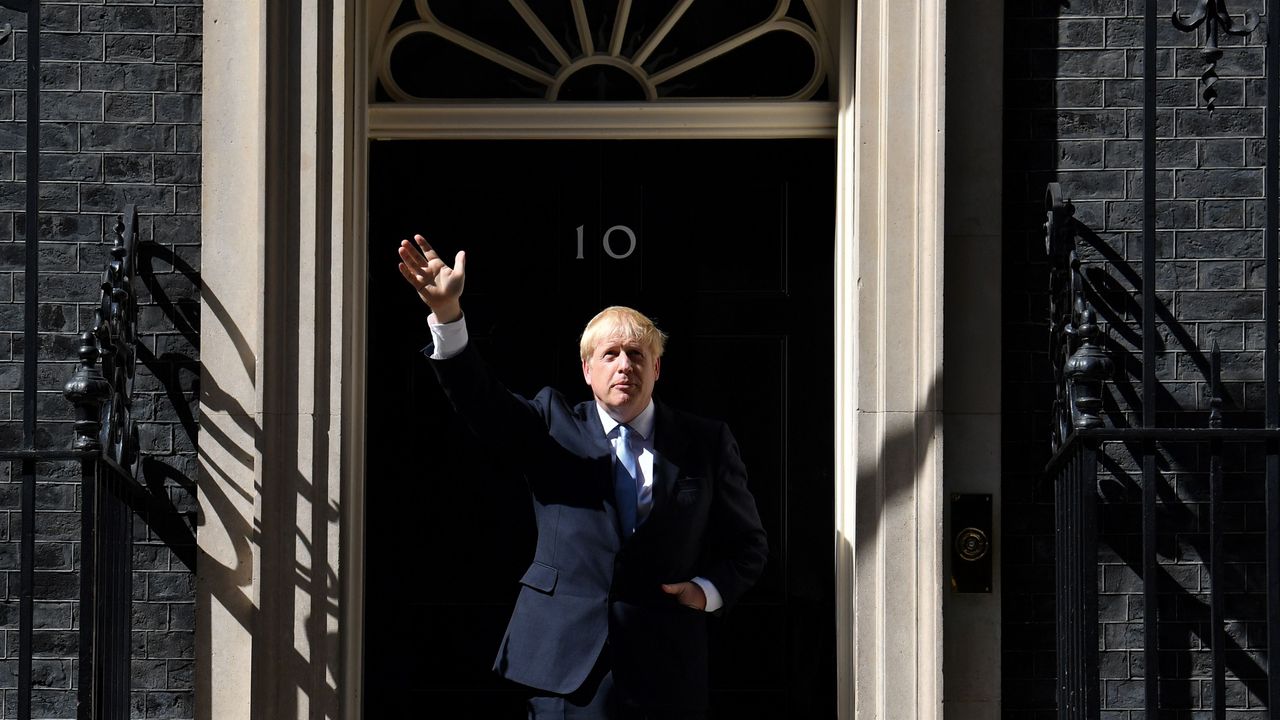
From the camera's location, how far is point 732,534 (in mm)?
5738

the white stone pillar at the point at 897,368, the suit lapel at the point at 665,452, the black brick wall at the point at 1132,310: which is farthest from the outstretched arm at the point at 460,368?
the black brick wall at the point at 1132,310

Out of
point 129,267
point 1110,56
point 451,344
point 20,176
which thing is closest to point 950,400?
point 1110,56

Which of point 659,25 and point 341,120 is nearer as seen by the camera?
point 341,120

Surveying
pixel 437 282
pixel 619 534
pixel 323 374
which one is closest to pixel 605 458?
pixel 619 534

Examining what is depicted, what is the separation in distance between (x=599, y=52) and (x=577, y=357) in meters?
1.08

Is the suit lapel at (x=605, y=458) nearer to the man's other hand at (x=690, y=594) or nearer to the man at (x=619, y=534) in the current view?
the man at (x=619, y=534)

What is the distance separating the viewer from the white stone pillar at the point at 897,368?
226 inches

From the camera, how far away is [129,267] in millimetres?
5734

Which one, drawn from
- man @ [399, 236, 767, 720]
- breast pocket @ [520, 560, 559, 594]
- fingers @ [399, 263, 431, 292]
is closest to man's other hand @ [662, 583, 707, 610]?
man @ [399, 236, 767, 720]

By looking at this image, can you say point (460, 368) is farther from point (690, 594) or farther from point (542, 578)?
point (690, 594)

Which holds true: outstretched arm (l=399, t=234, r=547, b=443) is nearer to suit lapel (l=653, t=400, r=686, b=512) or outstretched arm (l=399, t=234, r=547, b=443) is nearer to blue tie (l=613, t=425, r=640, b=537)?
blue tie (l=613, t=425, r=640, b=537)

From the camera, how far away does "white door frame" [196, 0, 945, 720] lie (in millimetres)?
5746

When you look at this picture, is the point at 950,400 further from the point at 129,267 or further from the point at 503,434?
the point at 129,267

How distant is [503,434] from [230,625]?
41.3 inches
